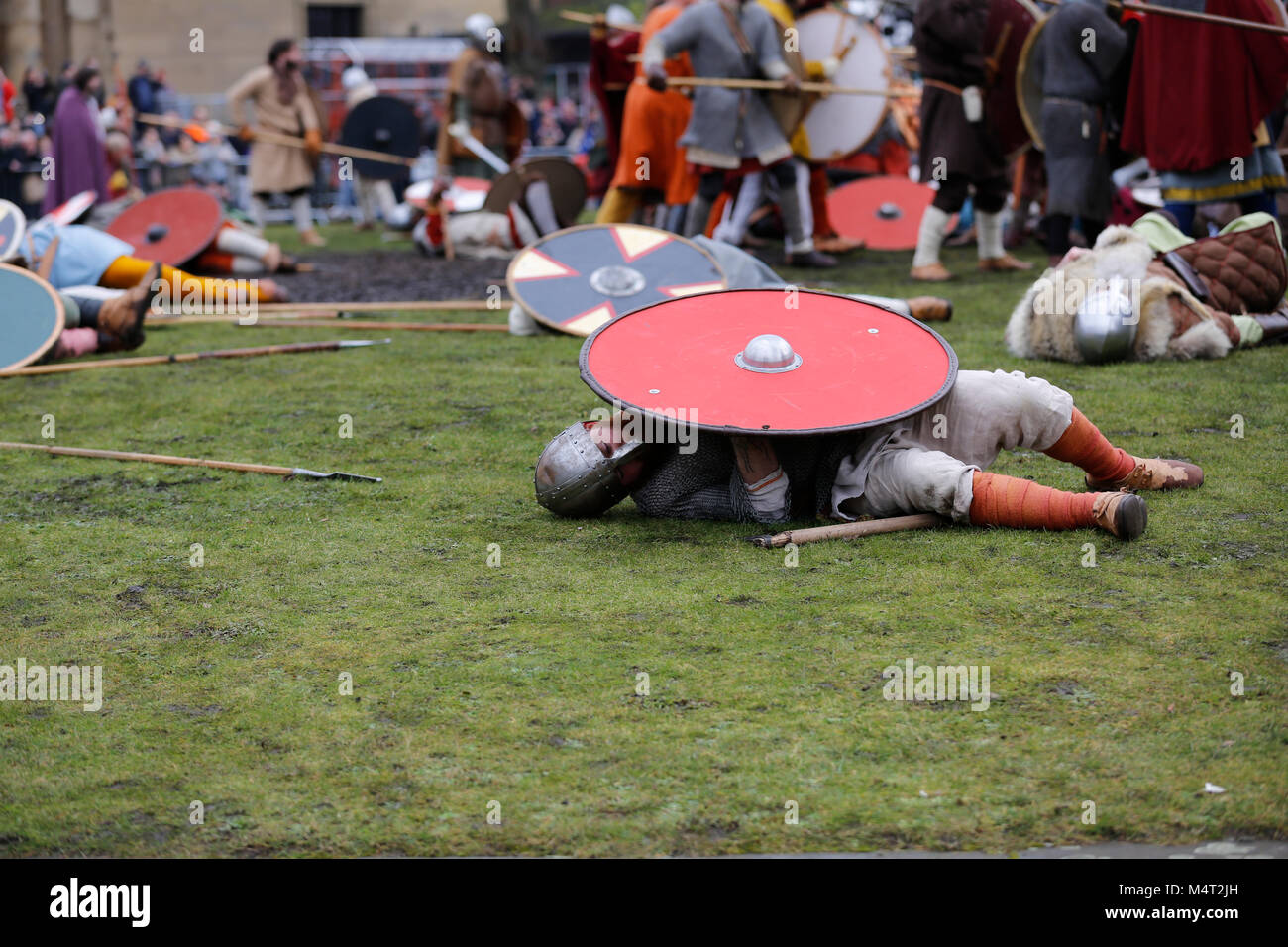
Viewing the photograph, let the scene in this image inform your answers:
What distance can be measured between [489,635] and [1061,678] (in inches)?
44.8

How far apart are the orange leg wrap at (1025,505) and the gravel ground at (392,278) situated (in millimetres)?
5001

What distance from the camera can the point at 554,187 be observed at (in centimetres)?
966

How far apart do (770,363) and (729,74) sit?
4.75 m

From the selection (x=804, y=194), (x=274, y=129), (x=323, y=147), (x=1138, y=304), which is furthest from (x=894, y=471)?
(x=274, y=129)

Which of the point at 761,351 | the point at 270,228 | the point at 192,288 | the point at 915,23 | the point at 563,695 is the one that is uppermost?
the point at 915,23

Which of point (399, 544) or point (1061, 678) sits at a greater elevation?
point (1061, 678)

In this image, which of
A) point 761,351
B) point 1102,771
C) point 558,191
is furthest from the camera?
point 558,191

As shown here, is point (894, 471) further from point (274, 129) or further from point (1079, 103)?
point (274, 129)

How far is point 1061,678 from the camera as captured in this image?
2680mm

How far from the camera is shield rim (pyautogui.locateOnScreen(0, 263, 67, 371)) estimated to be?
6.09 metres

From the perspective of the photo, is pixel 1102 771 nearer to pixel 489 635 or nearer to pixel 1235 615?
pixel 1235 615

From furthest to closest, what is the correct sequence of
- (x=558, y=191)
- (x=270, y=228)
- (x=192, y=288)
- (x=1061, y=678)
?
(x=270, y=228) < (x=558, y=191) < (x=192, y=288) < (x=1061, y=678)

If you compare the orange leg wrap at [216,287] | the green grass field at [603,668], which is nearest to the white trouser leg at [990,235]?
the green grass field at [603,668]

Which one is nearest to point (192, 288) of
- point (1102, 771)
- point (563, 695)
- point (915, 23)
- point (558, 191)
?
point (558, 191)
